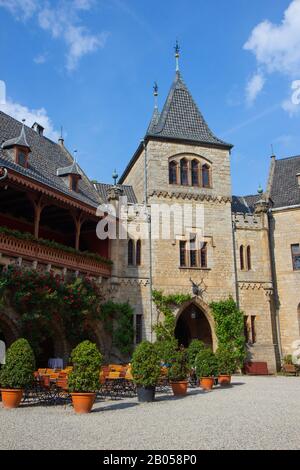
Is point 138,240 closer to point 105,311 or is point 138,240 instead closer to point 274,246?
point 105,311

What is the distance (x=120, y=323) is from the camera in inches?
893

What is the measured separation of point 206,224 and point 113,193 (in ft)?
18.2

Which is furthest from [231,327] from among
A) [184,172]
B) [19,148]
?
[19,148]

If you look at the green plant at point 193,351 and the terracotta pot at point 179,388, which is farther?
the green plant at point 193,351

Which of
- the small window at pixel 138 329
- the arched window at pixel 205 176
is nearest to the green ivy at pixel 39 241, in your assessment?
the small window at pixel 138 329

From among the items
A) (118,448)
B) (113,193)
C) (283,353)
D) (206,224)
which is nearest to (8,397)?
(118,448)

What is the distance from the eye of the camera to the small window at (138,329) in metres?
23.5

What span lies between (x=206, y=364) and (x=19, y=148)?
11863 millimetres

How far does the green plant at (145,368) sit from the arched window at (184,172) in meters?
14.4

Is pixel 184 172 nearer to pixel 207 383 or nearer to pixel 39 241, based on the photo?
pixel 39 241

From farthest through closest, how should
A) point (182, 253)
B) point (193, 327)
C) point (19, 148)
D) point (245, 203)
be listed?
point (245, 203), point (193, 327), point (182, 253), point (19, 148)

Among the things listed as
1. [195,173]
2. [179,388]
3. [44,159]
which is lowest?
[179,388]

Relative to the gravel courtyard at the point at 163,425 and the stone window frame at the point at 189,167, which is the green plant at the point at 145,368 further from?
the stone window frame at the point at 189,167

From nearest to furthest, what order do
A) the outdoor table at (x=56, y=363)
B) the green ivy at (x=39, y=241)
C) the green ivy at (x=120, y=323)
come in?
the green ivy at (x=39, y=241) < the outdoor table at (x=56, y=363) < the green ivy at (x=120, y=323)
